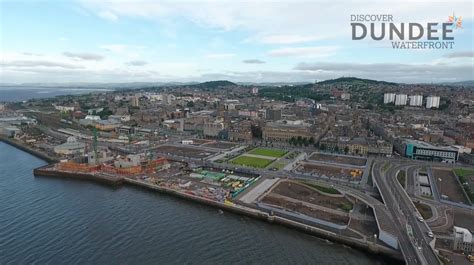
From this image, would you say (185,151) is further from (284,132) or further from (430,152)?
(430,152)

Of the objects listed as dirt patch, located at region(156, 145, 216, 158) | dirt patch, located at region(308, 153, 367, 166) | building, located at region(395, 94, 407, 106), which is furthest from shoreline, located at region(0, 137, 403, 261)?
building, located at region(395, 94, 407, 106)

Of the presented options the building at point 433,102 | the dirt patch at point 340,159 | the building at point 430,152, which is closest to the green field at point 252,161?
the dirt patch at point 340,159

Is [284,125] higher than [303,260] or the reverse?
higher

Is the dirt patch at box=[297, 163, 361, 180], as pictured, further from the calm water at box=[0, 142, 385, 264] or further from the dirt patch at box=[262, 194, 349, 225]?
the calm water at box=[0, 142, 385, 264]

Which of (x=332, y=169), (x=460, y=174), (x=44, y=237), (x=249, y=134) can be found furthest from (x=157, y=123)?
(x=460, y=174)

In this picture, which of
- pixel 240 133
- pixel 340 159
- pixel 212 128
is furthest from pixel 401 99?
pixel 340 159

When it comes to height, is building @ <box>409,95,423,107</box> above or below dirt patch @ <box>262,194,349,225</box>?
above

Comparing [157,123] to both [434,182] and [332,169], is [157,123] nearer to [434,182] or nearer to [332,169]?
[332,169]
